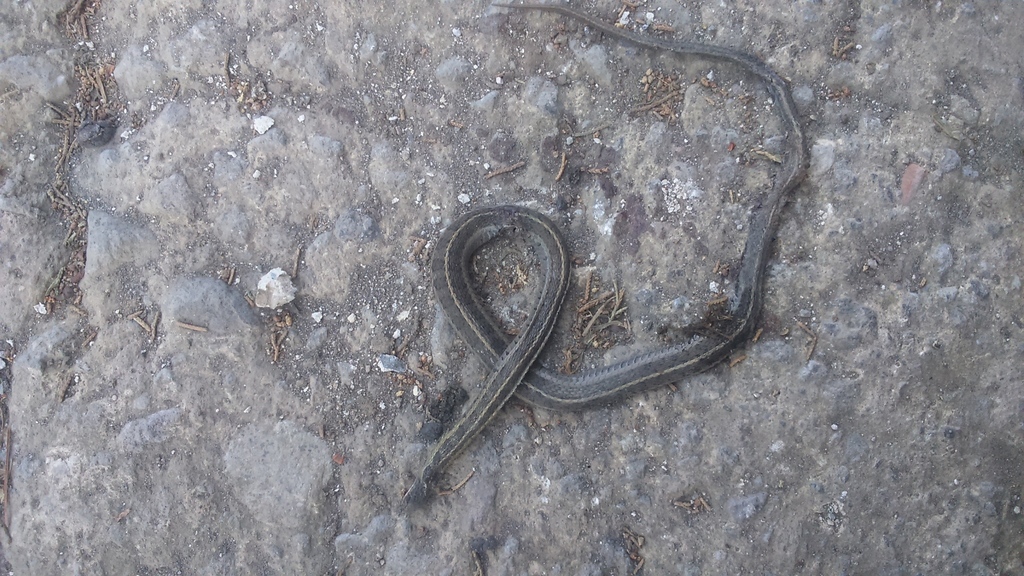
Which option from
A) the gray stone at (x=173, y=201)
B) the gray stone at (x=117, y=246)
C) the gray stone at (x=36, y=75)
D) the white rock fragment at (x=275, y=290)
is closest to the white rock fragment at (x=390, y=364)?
the white rock fragment at (x=275, y=290)

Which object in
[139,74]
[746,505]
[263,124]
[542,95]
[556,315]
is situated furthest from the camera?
[139,74]

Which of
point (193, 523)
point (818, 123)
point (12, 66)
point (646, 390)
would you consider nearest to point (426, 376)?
point (646, 390)

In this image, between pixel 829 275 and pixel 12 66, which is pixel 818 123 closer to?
pixel 829 275

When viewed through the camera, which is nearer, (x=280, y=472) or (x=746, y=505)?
(x=746, y=505)

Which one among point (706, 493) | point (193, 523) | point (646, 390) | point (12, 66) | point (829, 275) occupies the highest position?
point (12, 66)

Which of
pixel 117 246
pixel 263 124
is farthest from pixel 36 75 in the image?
pixel 263 124

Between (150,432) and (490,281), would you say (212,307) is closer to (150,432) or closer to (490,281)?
(150,432)

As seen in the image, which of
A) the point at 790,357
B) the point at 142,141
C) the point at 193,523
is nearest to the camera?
the point at 790,357
